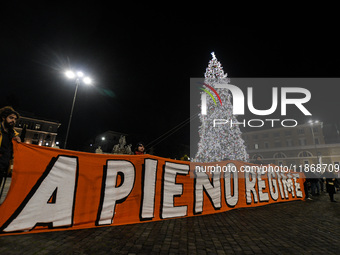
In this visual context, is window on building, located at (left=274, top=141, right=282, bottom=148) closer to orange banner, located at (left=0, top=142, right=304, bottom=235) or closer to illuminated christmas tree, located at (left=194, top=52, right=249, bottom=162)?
illuminated christmas tree, located at (left=194, top=52, right=249, bottom=162)

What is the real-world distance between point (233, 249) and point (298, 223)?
9.40ft

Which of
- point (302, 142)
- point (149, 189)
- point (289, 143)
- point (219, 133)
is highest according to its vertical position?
point (302, 142)

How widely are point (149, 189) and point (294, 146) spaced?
5773 cm

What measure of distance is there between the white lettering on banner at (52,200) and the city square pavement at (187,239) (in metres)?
0.21

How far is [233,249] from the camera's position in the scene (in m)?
2.78

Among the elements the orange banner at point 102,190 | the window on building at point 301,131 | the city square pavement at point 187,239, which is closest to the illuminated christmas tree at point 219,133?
the orange banner at point 102,190

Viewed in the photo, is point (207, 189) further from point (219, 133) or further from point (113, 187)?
point (219, 133)

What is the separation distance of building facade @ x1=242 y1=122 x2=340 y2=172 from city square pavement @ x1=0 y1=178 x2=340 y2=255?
162 ft

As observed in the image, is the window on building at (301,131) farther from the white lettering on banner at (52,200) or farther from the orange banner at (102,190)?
the white lettering on banner at (52,200)

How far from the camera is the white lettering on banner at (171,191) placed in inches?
178

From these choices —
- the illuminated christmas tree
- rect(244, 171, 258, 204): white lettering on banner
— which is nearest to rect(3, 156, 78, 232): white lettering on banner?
rect(244, 171, 258, 204): white lettering on banner

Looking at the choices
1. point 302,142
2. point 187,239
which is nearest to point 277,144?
point 302,142

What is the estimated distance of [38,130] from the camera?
6262cm

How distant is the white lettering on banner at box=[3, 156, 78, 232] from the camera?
3.03 meters
